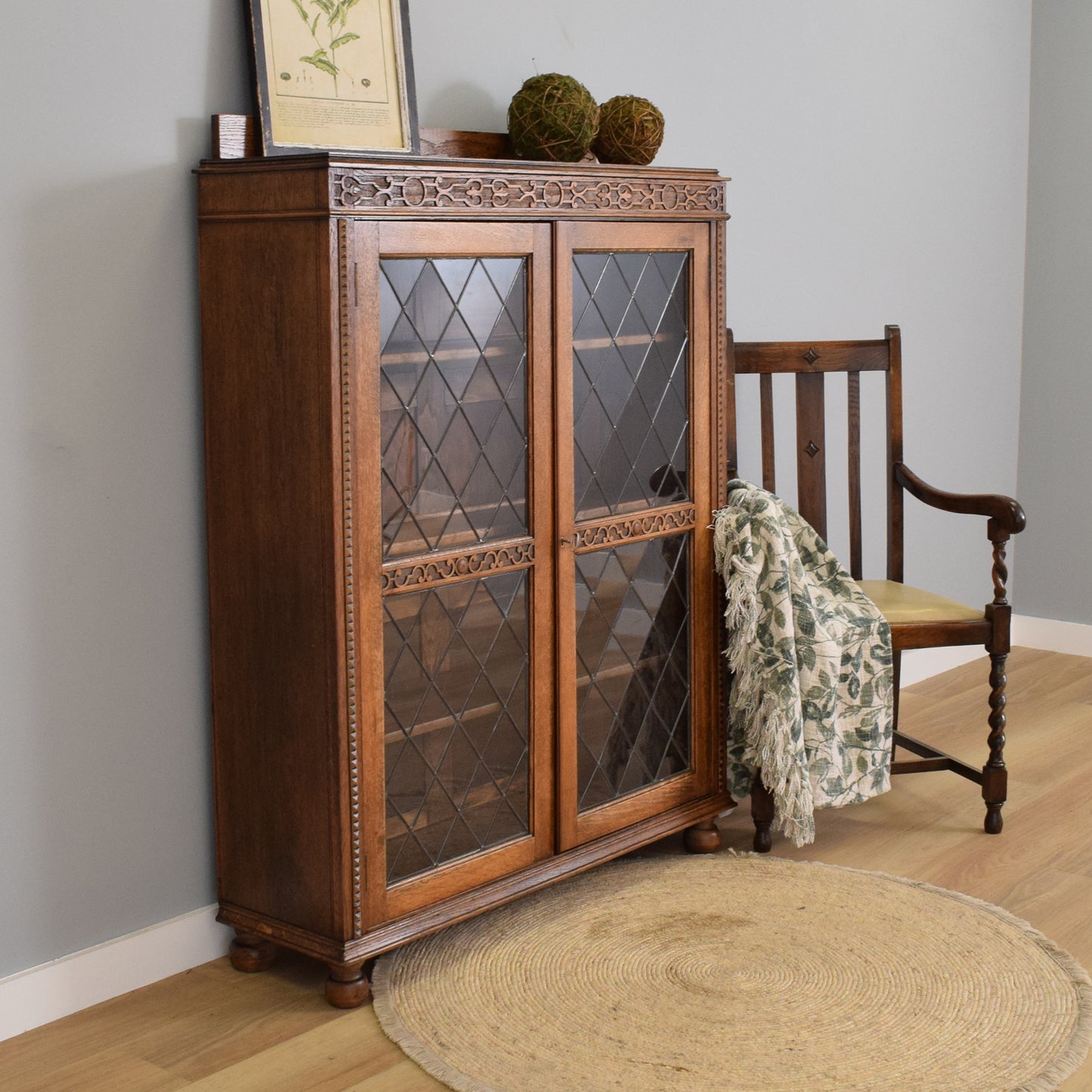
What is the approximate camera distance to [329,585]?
6.56 ft

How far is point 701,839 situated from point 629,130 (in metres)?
1.38

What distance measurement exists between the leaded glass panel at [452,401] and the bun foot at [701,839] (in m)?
0.83

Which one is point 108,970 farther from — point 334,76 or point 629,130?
point 629,130

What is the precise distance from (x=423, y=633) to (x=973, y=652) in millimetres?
2591

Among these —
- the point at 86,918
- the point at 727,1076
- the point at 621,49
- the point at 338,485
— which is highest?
the point at 621,49

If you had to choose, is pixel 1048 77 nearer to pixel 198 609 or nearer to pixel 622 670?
pixel 622 670

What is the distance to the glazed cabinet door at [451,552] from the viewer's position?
2023 mm

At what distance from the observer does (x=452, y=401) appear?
6.91 feet

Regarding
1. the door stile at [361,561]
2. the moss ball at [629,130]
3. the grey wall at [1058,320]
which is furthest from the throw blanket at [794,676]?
the grey wall at [1058,320]

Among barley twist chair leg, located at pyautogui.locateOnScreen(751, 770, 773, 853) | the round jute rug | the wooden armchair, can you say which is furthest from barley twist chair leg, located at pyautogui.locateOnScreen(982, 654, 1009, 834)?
barley twist chair leg, located at pyautogui.locateOnScreen(751, 770, 773, 853)

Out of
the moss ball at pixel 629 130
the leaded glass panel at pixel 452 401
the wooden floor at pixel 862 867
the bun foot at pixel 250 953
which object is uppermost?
the moss ball at pixel 629 130

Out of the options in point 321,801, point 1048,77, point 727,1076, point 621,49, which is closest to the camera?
point 727,1076

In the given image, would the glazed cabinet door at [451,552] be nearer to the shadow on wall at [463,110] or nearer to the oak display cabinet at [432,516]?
the oak display cabinet at [432,516]

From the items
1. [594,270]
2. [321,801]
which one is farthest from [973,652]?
[321,801]
